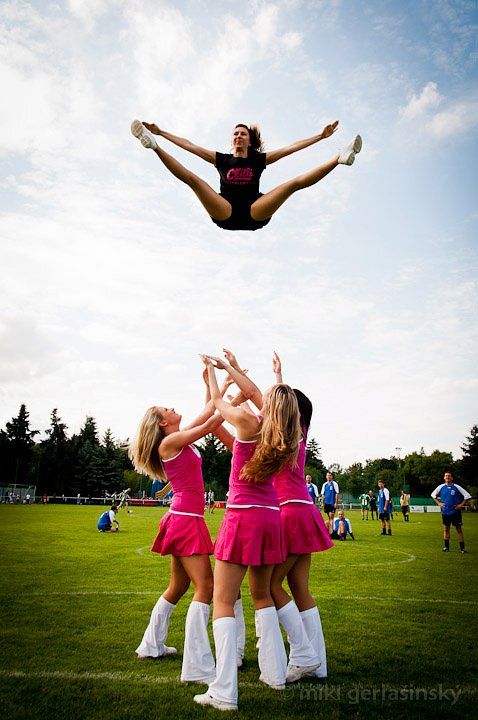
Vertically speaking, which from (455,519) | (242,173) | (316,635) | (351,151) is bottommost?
(316,635)

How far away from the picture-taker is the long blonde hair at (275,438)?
4246mm

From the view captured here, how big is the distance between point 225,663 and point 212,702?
0.31 meters

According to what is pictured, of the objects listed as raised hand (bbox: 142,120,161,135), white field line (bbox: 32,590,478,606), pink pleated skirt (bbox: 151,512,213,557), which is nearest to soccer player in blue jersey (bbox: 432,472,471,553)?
white field line (bbox: 32,590,478,606)

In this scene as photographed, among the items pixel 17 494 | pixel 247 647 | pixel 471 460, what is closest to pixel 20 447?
pixel 17 494

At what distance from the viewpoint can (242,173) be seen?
223 inches

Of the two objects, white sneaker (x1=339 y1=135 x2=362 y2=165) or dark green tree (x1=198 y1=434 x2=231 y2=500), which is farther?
dark green tree (x1=198 y1=434 x2=231 y2=500)

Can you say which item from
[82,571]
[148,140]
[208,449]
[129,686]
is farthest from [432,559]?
[208,449]

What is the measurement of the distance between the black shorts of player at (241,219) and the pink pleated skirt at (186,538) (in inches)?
121

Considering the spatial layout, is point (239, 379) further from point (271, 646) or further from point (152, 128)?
point (152, 128)

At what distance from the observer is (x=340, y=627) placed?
6.56m

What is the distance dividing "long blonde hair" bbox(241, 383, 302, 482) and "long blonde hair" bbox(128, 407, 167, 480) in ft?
4.37

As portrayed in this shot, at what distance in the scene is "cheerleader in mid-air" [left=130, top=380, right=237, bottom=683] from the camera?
15.1ft

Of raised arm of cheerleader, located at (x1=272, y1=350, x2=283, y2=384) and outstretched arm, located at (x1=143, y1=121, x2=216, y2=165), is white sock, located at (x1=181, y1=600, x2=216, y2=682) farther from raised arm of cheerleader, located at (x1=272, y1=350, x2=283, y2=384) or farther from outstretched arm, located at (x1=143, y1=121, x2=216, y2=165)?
outstretched arm, located at (x1=143, y1=121, x2=216, y2=165)

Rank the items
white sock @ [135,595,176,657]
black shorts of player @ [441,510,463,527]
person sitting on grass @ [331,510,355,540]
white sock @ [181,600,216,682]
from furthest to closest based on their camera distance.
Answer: person sitting on grass @ [331,510,355,540] → black shorts of player @ [441,510,463,527] → white sock @ [135,595,176,657] → white sock @ [181,600,216,682]
